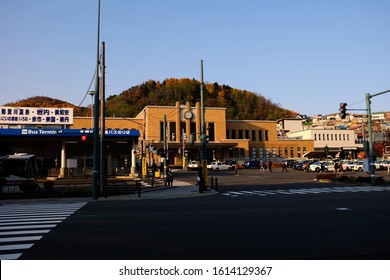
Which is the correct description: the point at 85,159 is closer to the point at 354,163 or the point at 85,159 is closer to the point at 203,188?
the point at 203,188

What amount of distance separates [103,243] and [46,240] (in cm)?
153

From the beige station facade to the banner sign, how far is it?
916 inches

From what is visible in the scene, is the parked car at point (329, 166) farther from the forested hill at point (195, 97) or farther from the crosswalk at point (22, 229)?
the forested hill at point (195, 97)

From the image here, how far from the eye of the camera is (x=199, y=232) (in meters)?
9.34

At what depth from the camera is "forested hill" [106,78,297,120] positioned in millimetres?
135250

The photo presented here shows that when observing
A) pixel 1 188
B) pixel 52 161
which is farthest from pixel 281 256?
pixel 52 161

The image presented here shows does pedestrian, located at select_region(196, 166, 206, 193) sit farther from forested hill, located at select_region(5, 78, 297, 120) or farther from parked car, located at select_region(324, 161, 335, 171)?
forested hill, located at select_region(5, 78, 297, 120)

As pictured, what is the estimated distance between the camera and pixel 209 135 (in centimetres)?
8006

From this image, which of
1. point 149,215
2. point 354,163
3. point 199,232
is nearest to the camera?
point 199,232

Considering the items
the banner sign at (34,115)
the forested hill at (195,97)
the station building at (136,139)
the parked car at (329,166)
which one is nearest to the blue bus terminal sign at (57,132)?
the station building at (136,139)

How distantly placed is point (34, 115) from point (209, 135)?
4251 cm

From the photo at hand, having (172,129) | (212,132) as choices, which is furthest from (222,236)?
(212,132)

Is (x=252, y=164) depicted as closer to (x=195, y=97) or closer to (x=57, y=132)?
(x=57, y=132)

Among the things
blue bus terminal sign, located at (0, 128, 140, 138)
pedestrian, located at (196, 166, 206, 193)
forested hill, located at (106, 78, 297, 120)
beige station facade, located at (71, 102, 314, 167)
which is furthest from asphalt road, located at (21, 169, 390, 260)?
forested hill, located at (106, 78, 297, 120)
